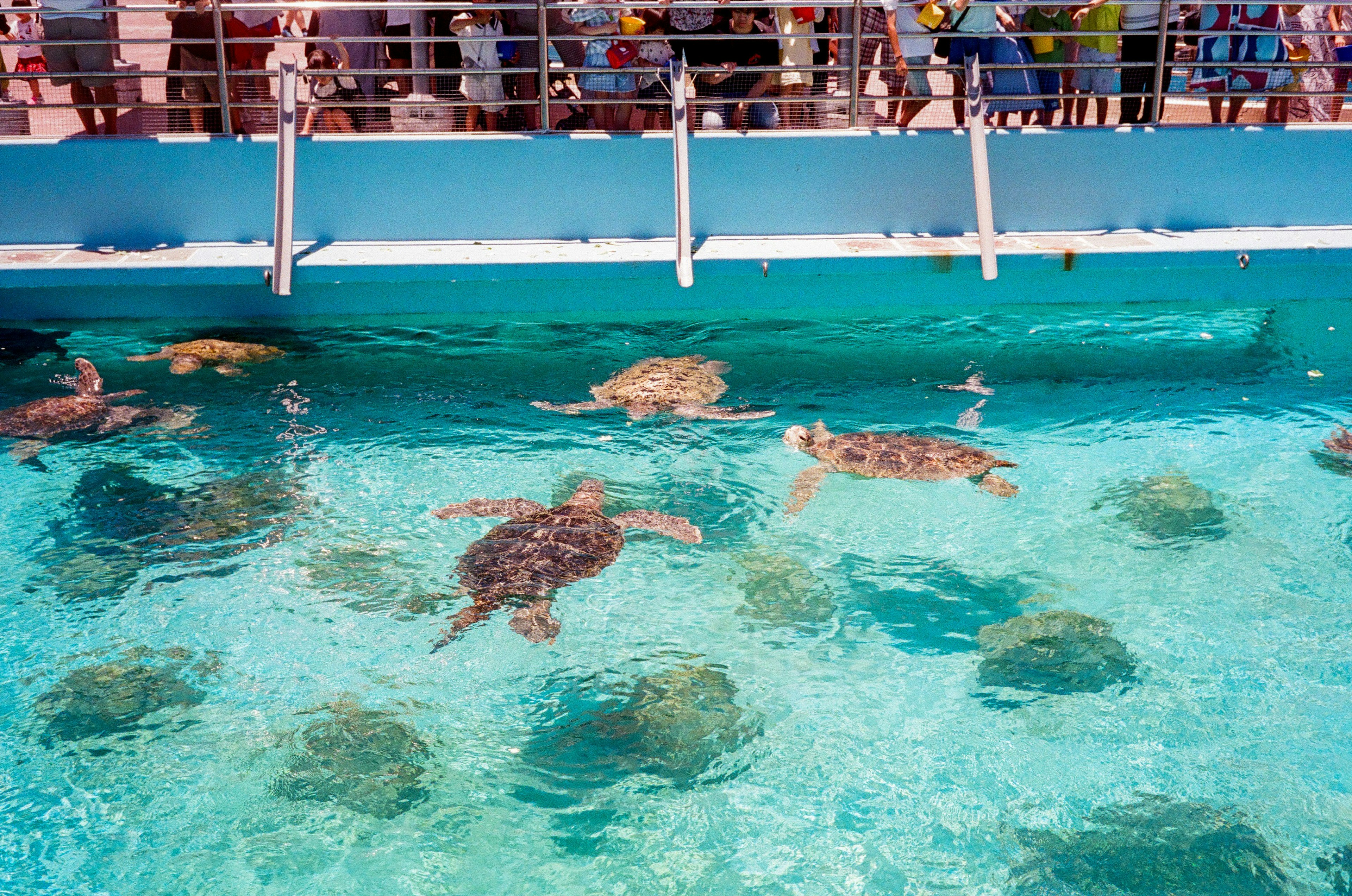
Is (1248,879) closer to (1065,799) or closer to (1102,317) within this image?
(1065,799)

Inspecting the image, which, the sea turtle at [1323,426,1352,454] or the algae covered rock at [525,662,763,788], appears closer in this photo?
the algae covered rock at [525,662,763,788]

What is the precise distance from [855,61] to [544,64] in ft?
7.90

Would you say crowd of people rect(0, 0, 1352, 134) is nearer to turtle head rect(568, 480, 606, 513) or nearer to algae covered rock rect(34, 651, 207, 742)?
turtle head rect(568, 480, 606, 513)

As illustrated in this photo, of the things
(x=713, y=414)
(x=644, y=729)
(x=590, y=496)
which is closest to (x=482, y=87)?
(x=713, y=414)

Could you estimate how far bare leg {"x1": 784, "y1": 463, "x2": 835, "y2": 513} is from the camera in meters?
5.66

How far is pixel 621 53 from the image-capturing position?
27.7ft

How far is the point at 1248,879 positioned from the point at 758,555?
2.43 m

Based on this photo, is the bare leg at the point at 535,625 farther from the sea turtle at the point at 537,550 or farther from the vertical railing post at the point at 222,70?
the vertical railing post at the point at 222,70

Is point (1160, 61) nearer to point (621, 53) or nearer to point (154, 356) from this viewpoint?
point (621, 53)

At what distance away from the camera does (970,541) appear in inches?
211

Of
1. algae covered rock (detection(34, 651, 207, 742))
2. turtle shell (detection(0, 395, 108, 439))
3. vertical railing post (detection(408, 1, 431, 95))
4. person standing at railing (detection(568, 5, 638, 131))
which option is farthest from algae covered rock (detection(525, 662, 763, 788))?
vertical railing post (detection(408, 1, 431, 95))

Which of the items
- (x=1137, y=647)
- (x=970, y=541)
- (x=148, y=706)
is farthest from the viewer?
(x=970, y=541)

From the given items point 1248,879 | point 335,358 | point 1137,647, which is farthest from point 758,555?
point 335,358

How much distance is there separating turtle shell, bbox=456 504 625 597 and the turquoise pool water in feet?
0.47
